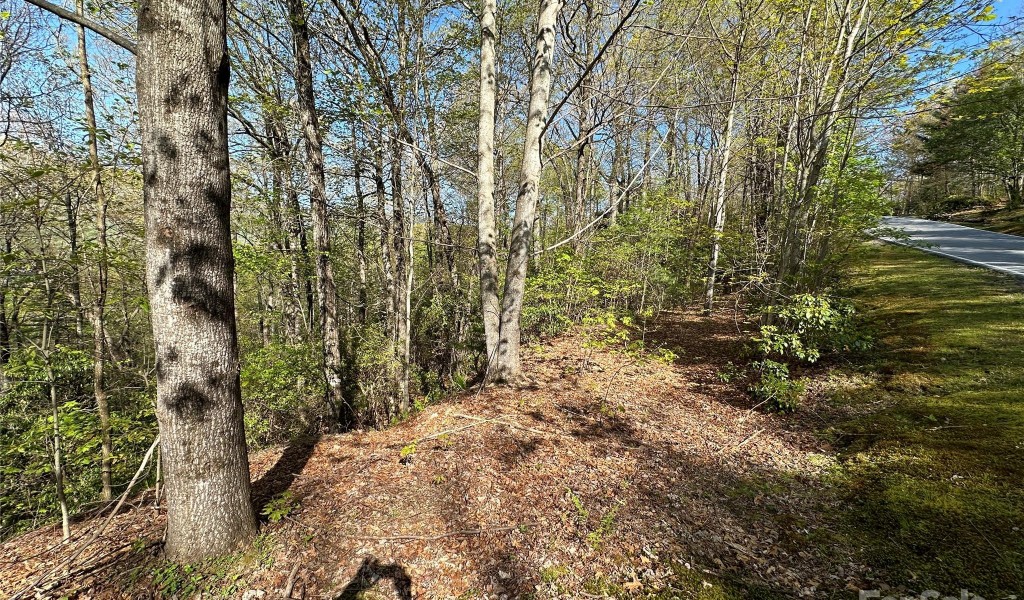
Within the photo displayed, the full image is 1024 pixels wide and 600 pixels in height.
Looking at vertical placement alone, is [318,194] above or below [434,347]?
above

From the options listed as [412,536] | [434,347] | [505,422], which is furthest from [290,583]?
[434,347]

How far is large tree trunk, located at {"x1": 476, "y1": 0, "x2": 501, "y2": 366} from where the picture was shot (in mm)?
4879

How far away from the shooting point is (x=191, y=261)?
2.09 meters

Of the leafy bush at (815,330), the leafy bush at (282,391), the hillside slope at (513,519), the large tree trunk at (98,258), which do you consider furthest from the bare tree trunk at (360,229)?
the leafy bush at (815,330)

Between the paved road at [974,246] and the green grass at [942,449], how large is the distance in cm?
274

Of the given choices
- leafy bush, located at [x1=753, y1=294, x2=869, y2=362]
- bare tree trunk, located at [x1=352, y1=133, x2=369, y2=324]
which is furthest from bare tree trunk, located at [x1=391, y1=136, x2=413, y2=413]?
leafy bush, located at [x1=753, y1=294, x2=869, y2=362]

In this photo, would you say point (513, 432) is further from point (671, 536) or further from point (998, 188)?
point (998, 188)

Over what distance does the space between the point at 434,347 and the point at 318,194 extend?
530 centimetres

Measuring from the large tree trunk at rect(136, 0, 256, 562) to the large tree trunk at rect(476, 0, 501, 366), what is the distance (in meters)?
3.16

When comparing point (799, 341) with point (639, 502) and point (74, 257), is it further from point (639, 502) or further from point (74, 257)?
point (74, 257)

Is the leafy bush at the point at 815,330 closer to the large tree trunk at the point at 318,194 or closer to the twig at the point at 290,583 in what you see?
the twig at the point at 290,583

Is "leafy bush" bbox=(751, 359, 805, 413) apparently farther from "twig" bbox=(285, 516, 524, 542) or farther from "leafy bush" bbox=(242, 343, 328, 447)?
"leafy bush" bbox=(242, 343, 328, 447)

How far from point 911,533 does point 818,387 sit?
325cm

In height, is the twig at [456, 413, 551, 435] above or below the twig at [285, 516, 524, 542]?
above
